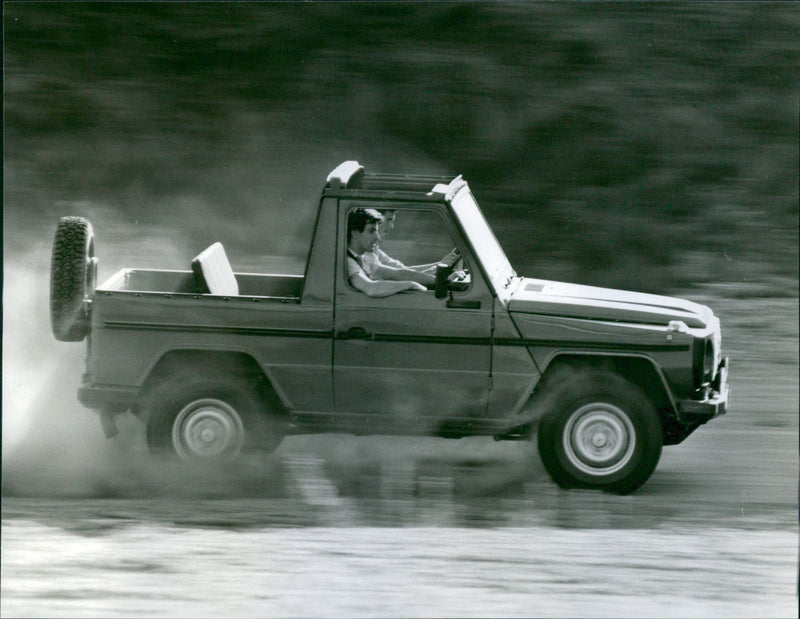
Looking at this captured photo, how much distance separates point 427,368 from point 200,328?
1333 mm

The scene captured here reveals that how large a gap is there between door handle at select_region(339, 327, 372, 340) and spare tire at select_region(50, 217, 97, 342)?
1.56 metres

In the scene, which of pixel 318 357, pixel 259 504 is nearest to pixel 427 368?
pixel 318 357

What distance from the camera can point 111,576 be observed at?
5.82 m

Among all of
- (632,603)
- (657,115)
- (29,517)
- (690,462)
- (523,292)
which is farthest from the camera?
(657,115)

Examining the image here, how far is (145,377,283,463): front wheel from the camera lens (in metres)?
7.25

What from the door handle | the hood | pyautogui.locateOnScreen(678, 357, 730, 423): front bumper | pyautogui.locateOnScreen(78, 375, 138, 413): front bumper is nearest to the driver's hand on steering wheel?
the hood

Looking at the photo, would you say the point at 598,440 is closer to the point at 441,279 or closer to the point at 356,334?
the point at 441,279

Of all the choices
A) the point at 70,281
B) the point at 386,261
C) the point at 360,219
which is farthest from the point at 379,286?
the point at 70,281

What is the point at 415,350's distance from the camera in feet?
23.5

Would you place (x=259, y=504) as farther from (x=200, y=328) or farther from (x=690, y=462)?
(x=690, y=462)

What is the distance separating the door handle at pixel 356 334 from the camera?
7160 mm

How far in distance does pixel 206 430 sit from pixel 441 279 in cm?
164

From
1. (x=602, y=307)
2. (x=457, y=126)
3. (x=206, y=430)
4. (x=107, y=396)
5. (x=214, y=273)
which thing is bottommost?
(x=206, y=430)

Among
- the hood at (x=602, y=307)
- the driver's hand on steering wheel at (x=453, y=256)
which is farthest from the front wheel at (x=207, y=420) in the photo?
the hood at (x=602, y=307)
